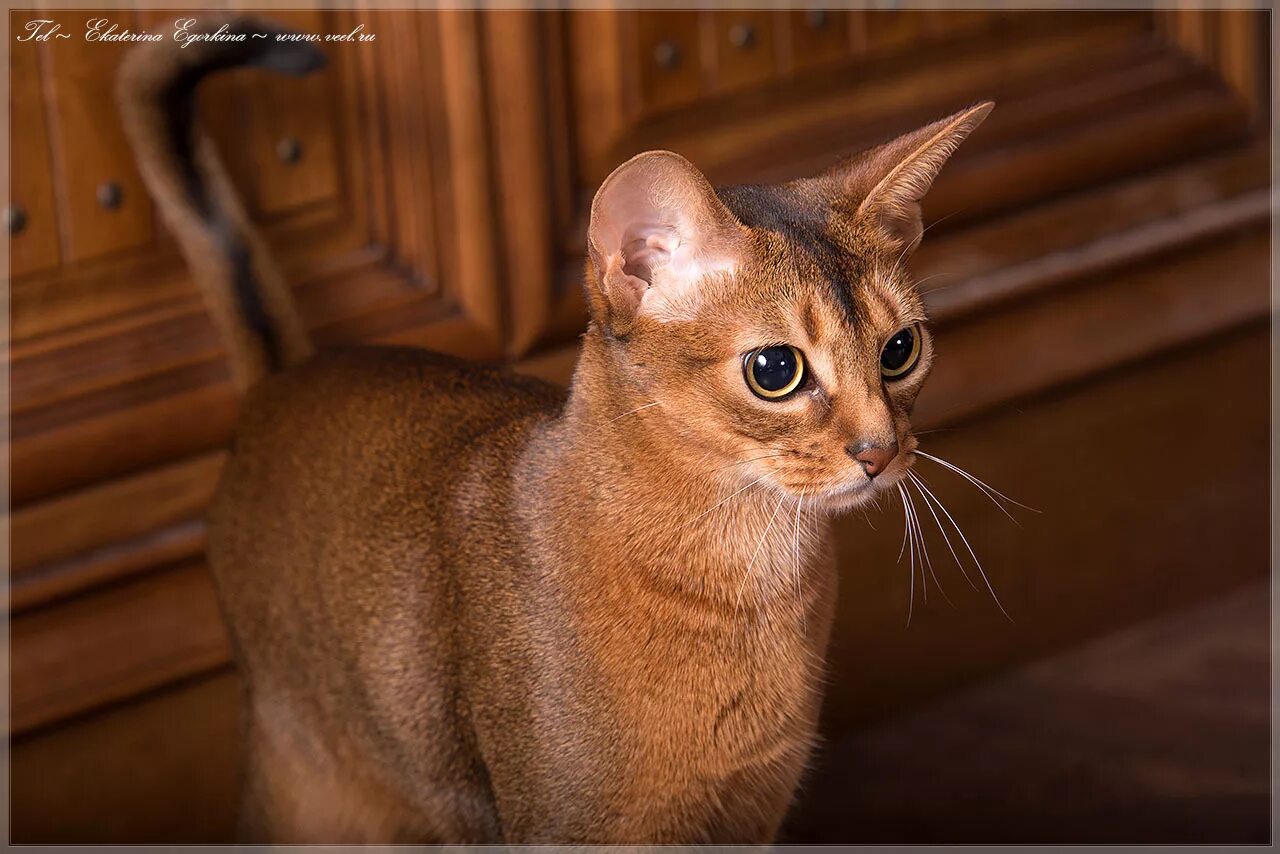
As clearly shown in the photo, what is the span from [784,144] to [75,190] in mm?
700

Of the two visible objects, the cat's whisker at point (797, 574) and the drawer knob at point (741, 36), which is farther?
the drawer knob at point (741, 36)

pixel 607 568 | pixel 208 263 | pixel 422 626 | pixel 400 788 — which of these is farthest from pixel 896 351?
pixel 208 263

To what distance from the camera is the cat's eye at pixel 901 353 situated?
0.92 m

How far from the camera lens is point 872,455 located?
874 millimetres

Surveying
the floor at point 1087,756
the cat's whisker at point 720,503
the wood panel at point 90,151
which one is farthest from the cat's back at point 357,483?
the floor at point 1087,756

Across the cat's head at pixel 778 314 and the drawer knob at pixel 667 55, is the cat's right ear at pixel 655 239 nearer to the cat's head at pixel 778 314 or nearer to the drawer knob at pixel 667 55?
the cat's head at pixel 778 314

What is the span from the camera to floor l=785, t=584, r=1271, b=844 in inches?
64.2

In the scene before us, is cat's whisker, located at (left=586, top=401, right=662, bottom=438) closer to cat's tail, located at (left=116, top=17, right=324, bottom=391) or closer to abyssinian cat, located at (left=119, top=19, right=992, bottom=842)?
abyssinian cat, located at (left=119, top=19, right=992, bottom=842)

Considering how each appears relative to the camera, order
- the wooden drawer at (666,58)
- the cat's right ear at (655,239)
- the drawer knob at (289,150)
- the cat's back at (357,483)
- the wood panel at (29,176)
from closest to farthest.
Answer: the cat's right ear at (655,239)
the cat's back at (357,483)
the wood panel at (29,176)
the drawer knob at (289,150)
the wooden drawer at (666,58)

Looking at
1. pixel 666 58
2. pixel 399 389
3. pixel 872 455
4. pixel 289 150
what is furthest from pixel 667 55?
pixel 872 455

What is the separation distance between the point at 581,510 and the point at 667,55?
0.67 metres

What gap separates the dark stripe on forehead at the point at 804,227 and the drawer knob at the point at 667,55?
597 mm

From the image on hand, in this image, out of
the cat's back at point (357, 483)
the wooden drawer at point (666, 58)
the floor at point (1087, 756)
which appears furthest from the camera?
the floor at point (1087, 756)

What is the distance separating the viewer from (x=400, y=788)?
1142mm
